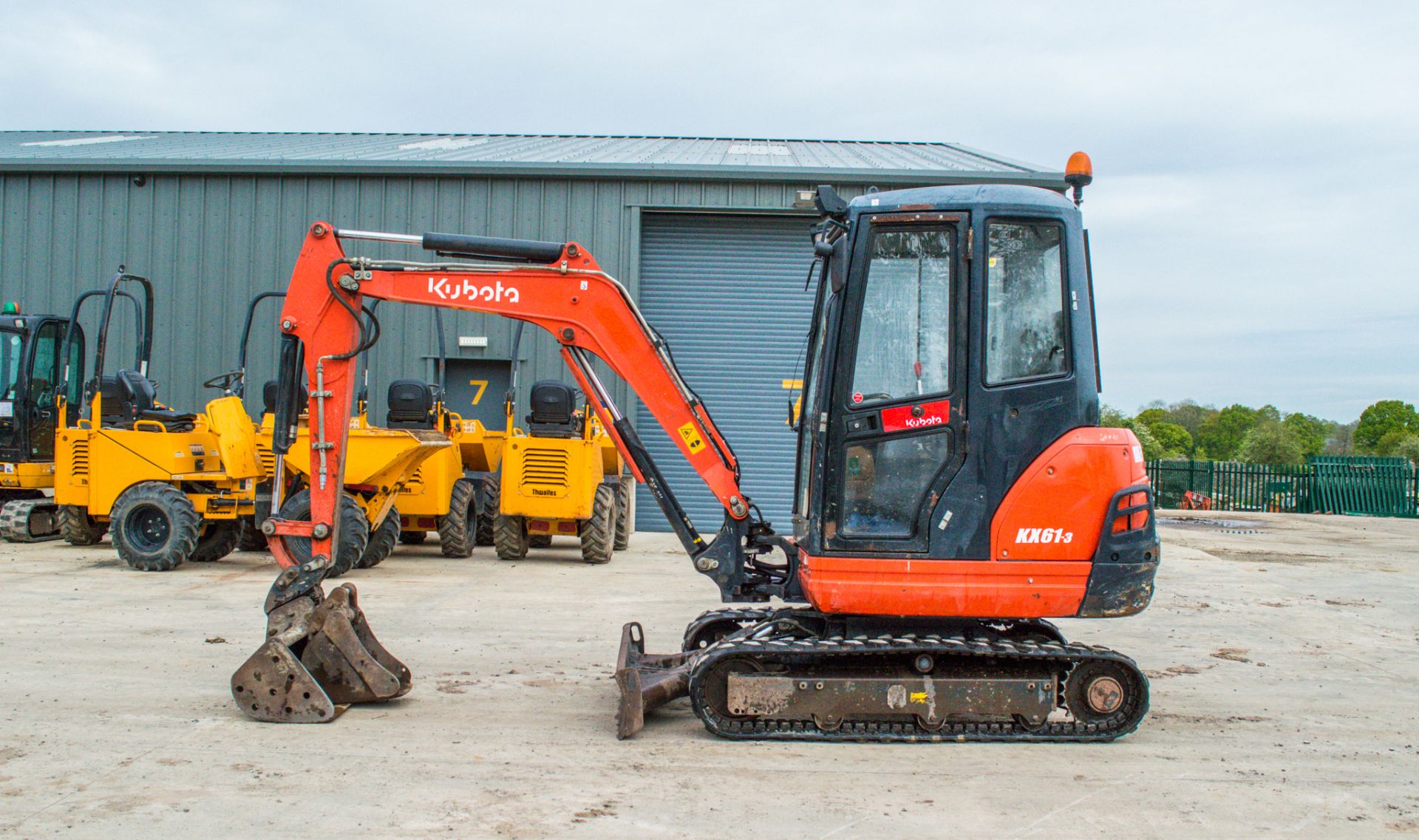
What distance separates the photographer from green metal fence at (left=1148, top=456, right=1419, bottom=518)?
3145 cm

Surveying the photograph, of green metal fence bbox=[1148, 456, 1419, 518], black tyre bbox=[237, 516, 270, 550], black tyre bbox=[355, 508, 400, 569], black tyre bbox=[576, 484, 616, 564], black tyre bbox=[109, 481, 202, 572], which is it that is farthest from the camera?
green metal fence bbox=[1148, 456, 1419, 518]

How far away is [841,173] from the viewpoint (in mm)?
17969

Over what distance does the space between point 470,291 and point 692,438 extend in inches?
60.6

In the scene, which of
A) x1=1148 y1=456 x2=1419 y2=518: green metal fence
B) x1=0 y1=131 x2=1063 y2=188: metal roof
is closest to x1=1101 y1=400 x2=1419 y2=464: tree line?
x1=1148 y1=456 x2=1419 y2=518: green metal fence

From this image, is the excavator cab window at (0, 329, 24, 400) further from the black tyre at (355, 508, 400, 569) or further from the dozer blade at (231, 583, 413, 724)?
the dozer blade at (231, 583, 413, 724)

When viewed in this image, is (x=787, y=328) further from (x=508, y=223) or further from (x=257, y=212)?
(x=257, y=212)

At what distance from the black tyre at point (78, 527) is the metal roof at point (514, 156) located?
6788mm

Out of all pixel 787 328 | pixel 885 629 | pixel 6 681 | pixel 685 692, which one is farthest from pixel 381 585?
pixel 787 328

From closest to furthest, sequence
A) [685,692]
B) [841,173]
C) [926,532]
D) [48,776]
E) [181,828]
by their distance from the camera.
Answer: [181,828]
[48,776]
[926,532]
[685,692]
[841,173]

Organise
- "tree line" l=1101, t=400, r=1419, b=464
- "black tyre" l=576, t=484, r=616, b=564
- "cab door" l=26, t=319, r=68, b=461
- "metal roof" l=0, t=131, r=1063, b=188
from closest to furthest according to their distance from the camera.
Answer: "black tyre" l=576, t=484, r=616, b=564 → "cab door" l=26, t=319, r=68, b=461 → "metal roof" l=0, t=131, r=1063, b=188 → "tree line" l=1101, t=400, r=1419, b=464

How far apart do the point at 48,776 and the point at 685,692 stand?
10.1ft

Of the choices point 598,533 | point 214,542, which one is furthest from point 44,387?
point 598,533

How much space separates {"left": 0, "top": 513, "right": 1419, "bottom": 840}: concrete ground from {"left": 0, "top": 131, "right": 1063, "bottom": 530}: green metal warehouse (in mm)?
8846

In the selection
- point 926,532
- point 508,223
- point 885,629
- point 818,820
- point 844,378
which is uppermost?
point 508,223
